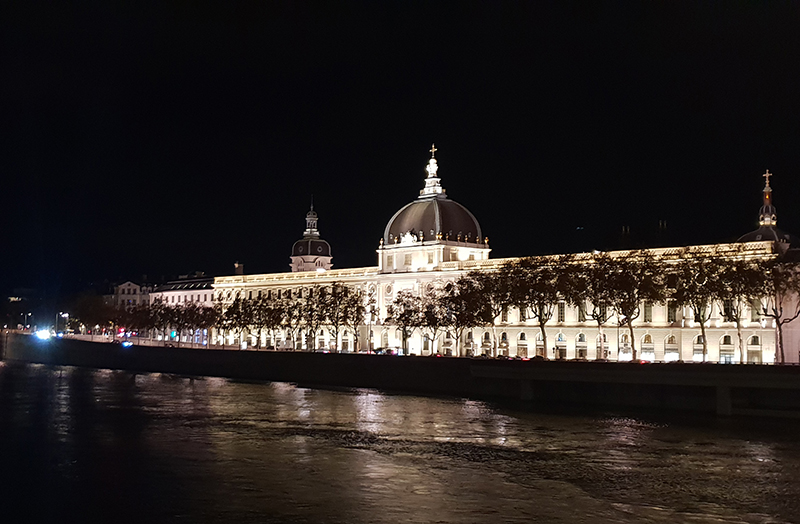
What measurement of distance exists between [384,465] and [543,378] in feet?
94.7

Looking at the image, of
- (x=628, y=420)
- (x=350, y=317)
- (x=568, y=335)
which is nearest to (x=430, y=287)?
(x=350, y=317)

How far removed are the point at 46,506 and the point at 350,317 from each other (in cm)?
9626

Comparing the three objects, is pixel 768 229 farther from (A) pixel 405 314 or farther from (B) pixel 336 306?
(B) pixel 336 306

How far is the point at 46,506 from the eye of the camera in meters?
34.9

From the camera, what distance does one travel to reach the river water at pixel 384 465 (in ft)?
111

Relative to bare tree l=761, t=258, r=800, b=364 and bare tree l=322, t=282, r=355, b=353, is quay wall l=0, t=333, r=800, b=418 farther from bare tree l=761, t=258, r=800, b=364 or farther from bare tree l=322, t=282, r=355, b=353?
bare tree l=322, t=282, r=355, b=353

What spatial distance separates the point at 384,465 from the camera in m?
43.0

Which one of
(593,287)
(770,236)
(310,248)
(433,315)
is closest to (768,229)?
(770,236)

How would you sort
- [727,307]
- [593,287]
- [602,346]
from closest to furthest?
[727,307], [593,287], [602,346]

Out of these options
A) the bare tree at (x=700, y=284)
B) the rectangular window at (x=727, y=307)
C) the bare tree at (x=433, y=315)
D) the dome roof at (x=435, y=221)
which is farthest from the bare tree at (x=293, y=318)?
the rectangular window at (x=727, y=307)

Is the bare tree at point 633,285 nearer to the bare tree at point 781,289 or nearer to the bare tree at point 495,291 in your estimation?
the bare tree at point 781,289

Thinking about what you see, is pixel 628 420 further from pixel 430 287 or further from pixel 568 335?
pixel 430 287

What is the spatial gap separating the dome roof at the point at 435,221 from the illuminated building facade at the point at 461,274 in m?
0.14

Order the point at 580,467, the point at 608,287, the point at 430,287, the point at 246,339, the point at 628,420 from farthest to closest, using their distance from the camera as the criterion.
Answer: the point at 246,339 < the point at 430,287 < the point at 608,287 < the point at 628,420 < the point at 580,467
